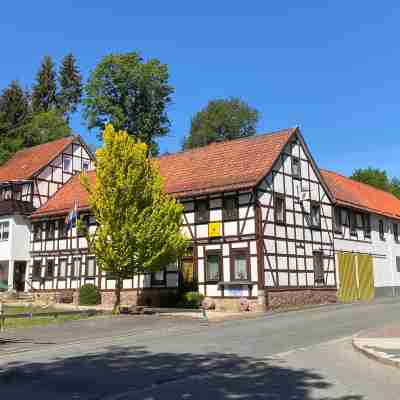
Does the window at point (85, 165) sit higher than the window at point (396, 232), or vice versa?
the window at point (85, 165)

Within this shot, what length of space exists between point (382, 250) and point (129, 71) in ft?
92.8

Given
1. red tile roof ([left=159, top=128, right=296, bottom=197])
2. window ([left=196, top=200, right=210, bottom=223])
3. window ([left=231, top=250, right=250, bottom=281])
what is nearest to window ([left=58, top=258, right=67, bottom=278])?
red tile roof ([left=159, top=128, right=296, bottom=197])

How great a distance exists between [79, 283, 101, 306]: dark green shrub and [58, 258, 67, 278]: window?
4047 mm

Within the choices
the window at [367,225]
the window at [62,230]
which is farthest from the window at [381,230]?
the window at [62,230]

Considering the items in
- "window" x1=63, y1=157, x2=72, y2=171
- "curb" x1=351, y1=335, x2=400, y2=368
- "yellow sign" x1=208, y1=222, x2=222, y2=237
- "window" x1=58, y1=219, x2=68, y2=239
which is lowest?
"curb" x1=351, y1=335, x2=400, y2=368

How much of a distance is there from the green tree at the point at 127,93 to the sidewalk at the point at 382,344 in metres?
39.6

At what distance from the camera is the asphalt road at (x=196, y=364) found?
27.3ft

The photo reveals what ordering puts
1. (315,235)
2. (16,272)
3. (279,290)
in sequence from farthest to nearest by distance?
(16,272), (315,235), (279,290)

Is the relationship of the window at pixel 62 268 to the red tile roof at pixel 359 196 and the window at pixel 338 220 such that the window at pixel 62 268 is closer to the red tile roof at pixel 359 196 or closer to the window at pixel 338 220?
the window at pixel 338 220

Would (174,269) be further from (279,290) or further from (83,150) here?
(83,150)

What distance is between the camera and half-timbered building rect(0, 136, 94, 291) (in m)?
36.5

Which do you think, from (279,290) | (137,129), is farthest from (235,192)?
(137,129)

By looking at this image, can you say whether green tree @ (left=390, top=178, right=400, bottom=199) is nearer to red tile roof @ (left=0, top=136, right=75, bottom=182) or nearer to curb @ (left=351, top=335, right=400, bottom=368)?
red tile roof @ (left=0, top=136, right=75, bottom=182)

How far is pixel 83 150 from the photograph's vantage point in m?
42.7
